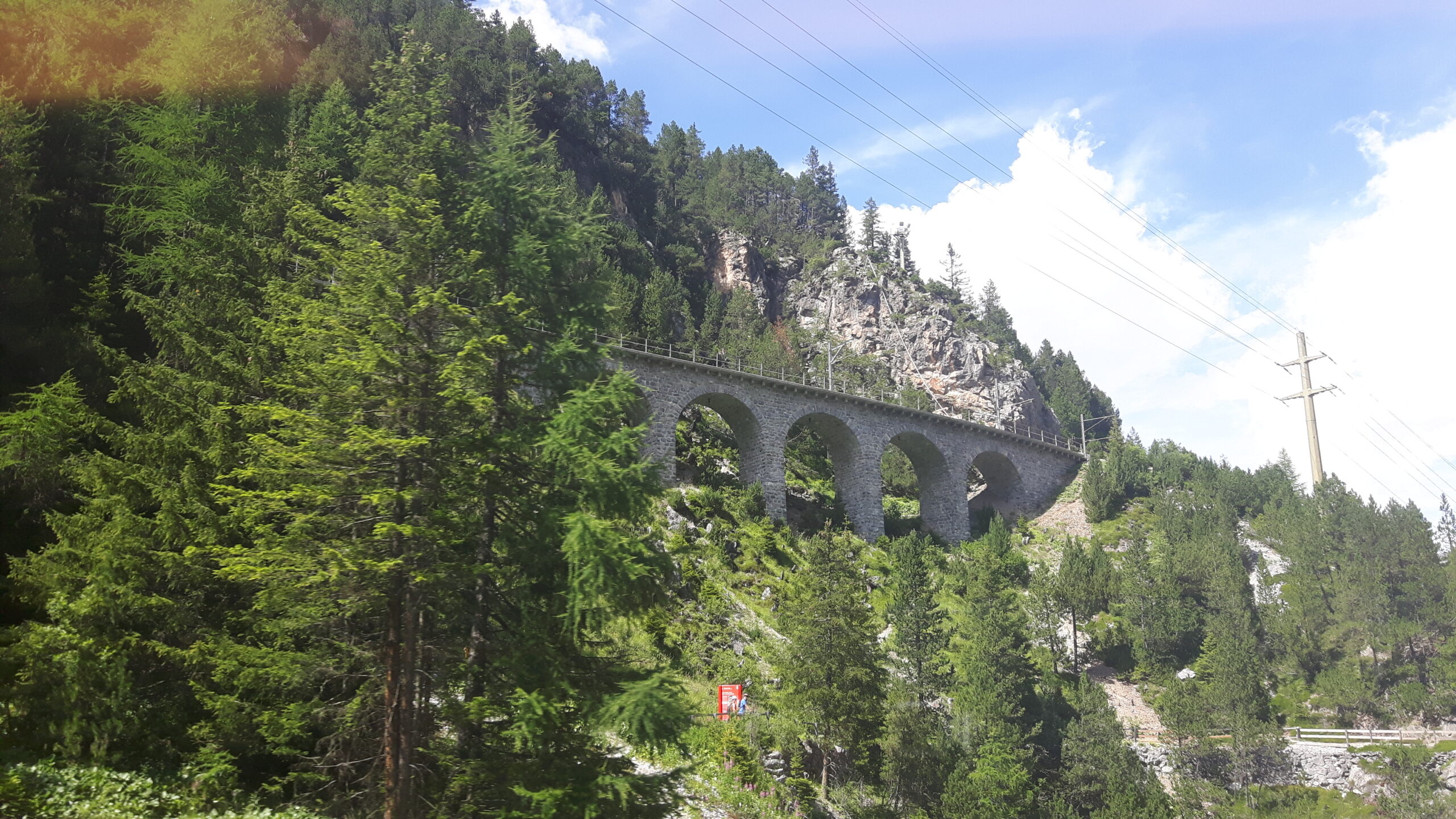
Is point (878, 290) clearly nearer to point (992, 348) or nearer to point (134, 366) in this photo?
point (992, 348)

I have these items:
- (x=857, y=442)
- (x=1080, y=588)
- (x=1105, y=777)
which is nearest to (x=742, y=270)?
(x=857, y=442)

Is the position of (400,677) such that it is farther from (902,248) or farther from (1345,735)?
(902,248)

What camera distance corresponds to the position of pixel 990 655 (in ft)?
95.5

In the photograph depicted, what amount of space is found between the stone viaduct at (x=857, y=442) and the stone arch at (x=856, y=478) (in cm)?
5

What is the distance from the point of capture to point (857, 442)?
45.6m

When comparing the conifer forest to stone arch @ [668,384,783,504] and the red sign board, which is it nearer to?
the red sign board

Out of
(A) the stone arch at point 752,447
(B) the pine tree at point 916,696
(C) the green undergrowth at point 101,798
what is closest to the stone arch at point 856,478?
(A) the stone arch at point 752,447

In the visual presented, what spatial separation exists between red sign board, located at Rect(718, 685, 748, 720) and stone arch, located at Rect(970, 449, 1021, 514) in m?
37.2

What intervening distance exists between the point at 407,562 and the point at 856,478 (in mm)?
36029

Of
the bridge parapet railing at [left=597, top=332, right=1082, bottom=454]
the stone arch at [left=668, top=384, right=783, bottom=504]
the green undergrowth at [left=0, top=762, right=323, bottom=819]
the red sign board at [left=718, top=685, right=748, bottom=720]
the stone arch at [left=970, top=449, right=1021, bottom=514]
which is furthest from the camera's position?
the stone arch at [left=970, top=449, right=1021, bottom=514]

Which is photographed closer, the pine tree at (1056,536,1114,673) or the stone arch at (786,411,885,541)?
the pine tree at (1056,536,1114,673)

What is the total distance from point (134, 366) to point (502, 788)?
398 inches

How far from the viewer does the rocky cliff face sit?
233ft

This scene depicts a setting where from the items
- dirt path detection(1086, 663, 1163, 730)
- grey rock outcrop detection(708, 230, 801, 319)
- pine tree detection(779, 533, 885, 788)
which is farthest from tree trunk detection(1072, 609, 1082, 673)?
grey rock outcrop detection(708, 230, 801, 319)
